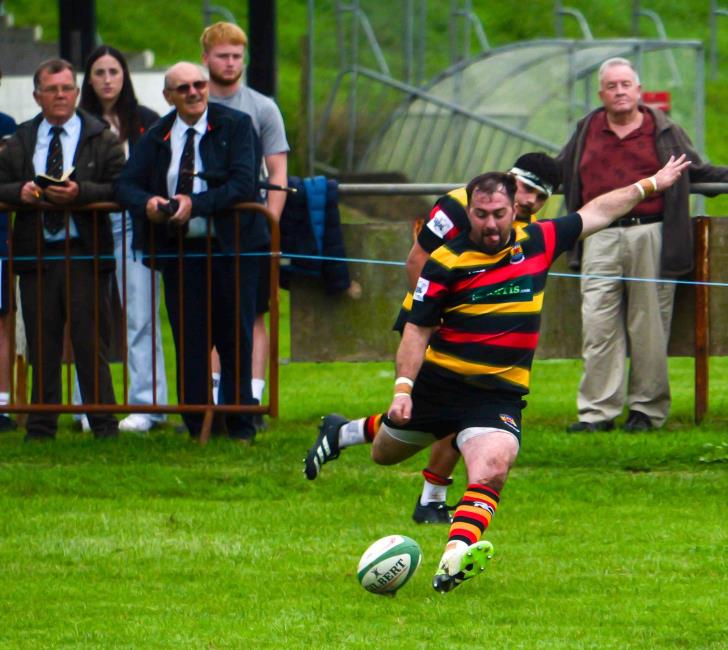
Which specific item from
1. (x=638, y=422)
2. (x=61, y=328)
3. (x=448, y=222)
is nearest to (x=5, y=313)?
(x=61, y=328)

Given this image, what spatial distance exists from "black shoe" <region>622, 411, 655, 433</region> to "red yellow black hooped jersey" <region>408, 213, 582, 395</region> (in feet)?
11.7

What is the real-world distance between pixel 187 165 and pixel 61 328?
4.63ft

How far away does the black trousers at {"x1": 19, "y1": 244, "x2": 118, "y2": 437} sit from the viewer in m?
11.5

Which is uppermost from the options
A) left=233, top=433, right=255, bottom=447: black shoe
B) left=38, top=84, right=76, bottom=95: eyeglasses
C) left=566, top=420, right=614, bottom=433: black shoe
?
left=38, top=84, right=76, bottom=95: eyeglasses

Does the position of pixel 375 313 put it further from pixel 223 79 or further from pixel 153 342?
pixel 223 79

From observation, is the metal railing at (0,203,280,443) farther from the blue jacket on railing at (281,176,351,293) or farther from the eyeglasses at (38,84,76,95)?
the eyeglasses at (38,84,76,95)

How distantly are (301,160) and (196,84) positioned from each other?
51.8 ft

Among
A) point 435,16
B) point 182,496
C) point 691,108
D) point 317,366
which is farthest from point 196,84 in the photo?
point 435,16

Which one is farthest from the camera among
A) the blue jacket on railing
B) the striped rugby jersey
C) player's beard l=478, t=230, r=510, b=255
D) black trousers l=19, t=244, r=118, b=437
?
the blue jacket on railing

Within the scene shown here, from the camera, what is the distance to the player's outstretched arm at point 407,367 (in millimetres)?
7875

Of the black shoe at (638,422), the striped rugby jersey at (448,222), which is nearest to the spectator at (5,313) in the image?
the striped rugby jersey at (448,222)

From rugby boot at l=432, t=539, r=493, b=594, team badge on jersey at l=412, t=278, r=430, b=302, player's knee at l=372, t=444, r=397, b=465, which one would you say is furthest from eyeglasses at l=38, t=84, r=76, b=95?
rugby boot at l=432, t=539, r=493, b=594

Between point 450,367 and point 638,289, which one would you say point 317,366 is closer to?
point 638,289

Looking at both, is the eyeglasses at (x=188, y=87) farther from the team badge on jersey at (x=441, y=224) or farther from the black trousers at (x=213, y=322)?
the team badge on jersey at (x=441, y=224)
